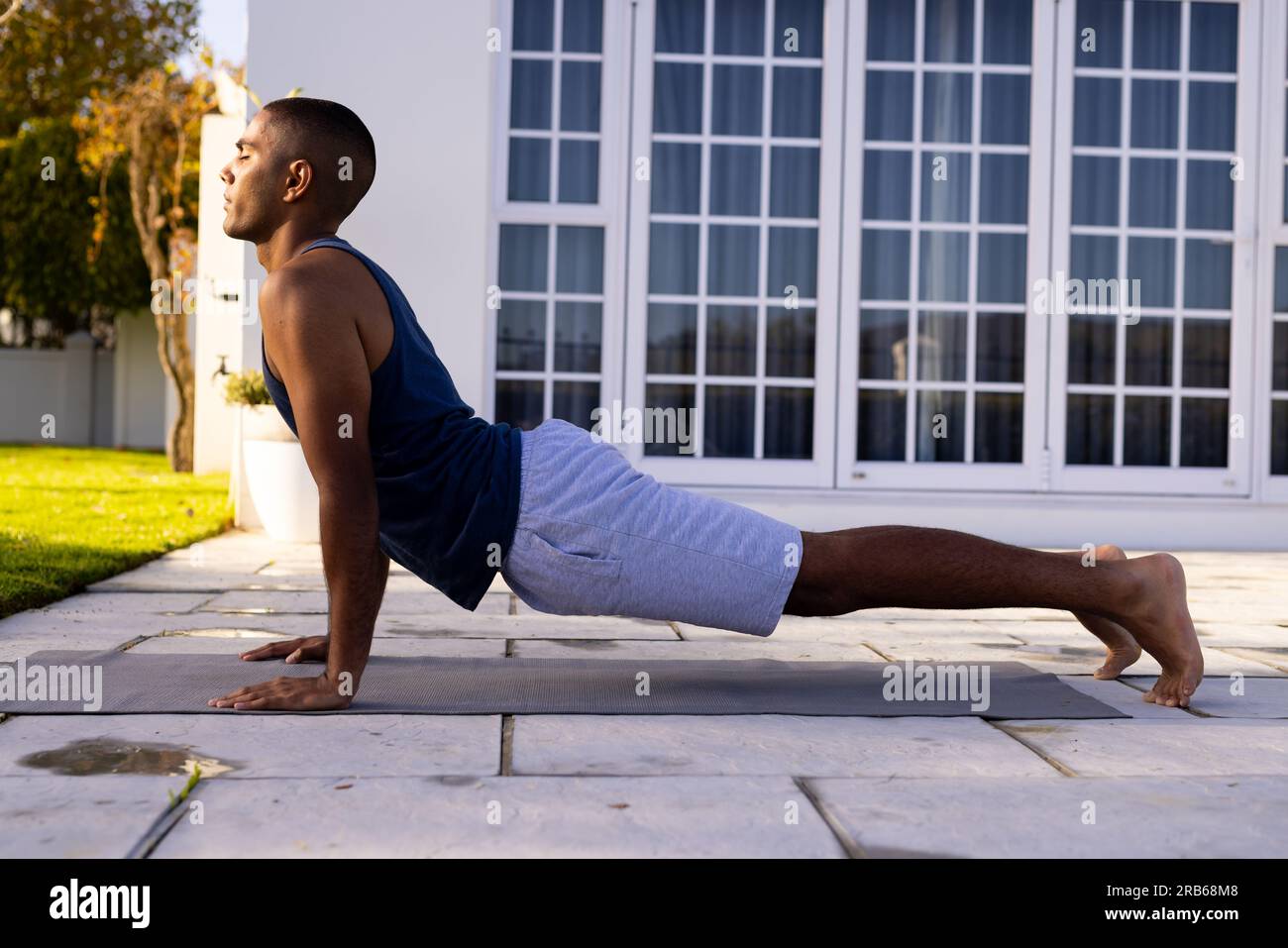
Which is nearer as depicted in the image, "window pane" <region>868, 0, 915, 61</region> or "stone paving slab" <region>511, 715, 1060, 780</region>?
"stone paving slab" <region>511, 715, 1060, 780</region>

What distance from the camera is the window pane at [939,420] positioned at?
604 centimetres

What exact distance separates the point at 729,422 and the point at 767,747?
4.05 metres

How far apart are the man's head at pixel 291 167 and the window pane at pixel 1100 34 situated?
15.6 ft

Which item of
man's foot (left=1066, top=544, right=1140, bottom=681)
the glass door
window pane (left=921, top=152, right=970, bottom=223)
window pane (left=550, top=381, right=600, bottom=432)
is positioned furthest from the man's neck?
window pane (left=921, top=152, right=970, bottom=223)

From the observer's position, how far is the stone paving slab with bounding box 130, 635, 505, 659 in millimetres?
2855

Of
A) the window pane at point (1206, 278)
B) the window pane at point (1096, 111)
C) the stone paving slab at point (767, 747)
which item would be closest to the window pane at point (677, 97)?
the window pane at point (1096, 111)

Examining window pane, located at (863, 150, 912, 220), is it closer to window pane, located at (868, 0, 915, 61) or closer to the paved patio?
window pane, located at (868, 0, 915, 61)

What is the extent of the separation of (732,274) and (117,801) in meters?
4.71

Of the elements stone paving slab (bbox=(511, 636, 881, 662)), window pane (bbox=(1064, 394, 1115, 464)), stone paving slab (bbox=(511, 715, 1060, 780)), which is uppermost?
window pane (bbox=(1064, 394, 1115, 464))

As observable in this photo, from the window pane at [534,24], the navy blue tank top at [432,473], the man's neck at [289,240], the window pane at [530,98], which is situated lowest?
the navy blue tank top at [432,473]

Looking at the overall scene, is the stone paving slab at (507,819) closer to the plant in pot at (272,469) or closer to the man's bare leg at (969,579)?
the man's bare leg at (969,579)

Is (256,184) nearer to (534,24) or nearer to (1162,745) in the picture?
(1162,745)

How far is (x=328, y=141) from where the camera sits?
2309 millimetres

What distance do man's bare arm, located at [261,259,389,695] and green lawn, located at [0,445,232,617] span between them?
1547 mm
